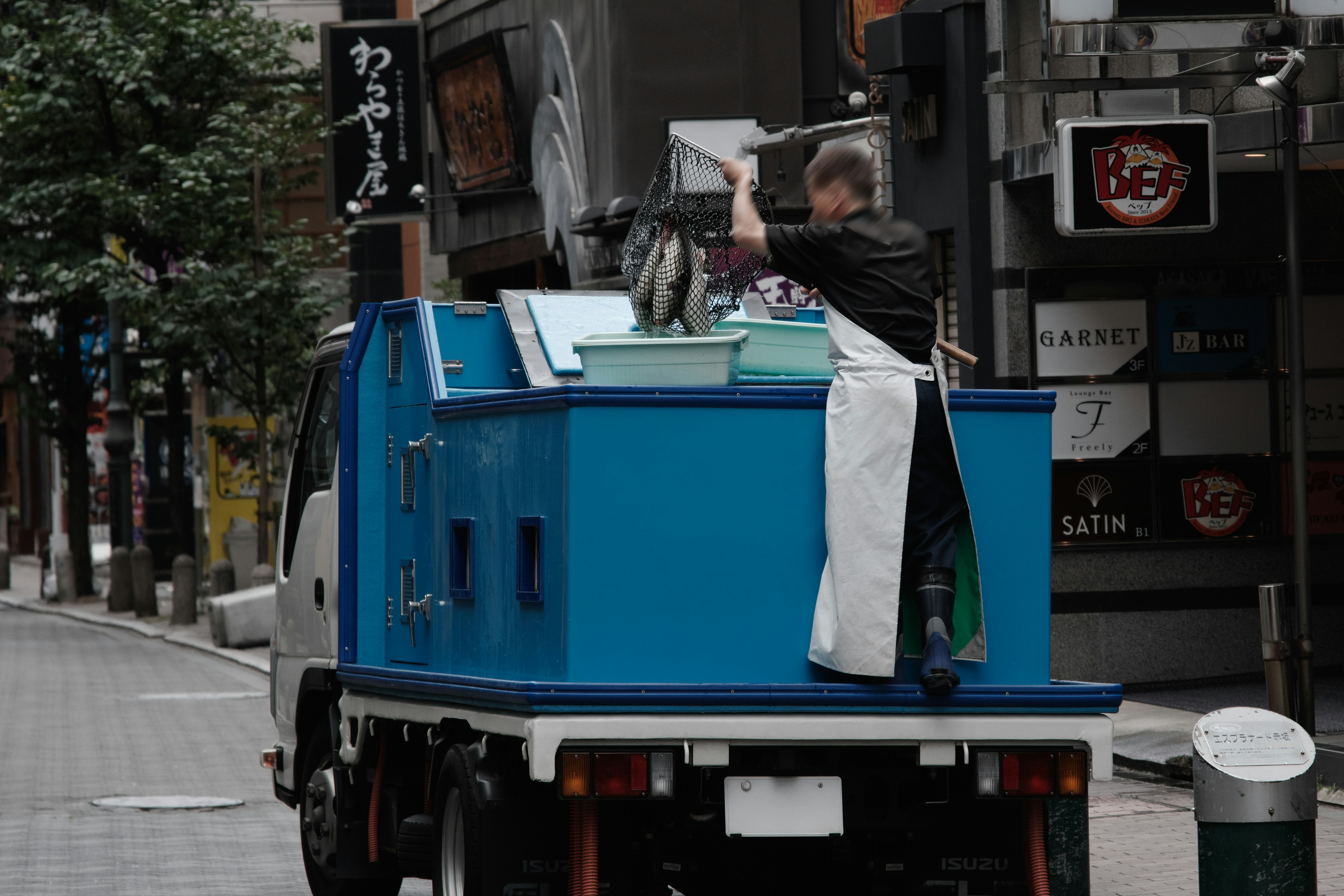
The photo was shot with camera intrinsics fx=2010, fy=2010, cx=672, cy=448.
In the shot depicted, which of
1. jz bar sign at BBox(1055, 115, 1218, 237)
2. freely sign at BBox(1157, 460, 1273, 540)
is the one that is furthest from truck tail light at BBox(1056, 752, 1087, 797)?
freely sign at BBox(1157, 460, 1273, 540)

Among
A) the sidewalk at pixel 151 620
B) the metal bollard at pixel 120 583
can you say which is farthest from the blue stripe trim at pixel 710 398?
the metal bollard at pixel 120 583

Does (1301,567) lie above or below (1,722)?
above

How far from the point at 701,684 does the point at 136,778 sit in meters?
8.42

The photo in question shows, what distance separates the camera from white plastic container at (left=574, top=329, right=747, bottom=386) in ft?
20.7

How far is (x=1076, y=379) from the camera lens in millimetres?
14625

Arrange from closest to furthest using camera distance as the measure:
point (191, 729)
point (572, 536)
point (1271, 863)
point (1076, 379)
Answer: point (572, 536)
point (1271, 863)
point (1076, 379)
point (191, 729)

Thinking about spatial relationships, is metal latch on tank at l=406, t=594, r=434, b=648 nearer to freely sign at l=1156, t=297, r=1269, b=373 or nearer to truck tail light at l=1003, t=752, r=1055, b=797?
truck tail light at l=1003, t=752, r=1055, b=797

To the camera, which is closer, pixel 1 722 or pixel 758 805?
pixel 758 805

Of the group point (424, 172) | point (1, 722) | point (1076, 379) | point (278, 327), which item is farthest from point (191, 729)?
point (424, 172)

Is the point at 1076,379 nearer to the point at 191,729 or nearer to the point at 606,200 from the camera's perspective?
the point at 191,729

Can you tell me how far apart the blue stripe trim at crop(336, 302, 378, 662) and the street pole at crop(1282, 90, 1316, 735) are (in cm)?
552

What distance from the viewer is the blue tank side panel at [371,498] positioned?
25.1 feet

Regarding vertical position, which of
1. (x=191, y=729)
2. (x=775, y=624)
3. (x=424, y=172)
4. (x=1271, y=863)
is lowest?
(x=191, y=729)

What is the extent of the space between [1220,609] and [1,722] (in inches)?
388
